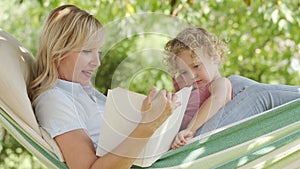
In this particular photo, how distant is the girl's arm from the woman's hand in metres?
0.37

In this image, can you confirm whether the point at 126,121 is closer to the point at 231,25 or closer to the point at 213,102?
the point at 213,102

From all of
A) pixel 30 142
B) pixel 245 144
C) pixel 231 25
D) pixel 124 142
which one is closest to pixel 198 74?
pixel 245 144

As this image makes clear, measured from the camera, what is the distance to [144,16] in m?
1.82

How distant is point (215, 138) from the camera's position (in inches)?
76.2

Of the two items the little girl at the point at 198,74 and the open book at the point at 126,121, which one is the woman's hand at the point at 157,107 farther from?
the little girl at the point at 198,74

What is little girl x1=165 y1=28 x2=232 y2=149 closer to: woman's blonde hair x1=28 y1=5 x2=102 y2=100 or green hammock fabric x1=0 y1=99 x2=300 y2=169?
green hammock fabric x1=0 y1=99 x2=300 y2=169

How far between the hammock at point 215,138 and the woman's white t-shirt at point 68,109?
0.04 meters

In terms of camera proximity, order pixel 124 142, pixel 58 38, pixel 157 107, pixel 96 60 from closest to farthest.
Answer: pixel 157 107 → pixel 124 142 → pixel 96 60 → pixel 58 38

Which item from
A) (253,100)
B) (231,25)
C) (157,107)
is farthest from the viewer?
(231,25)

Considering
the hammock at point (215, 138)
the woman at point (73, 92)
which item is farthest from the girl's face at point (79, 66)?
the hammock at point (215, 138)

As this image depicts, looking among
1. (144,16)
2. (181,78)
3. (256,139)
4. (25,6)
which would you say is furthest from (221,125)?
(25,6)

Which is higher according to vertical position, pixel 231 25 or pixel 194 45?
pixel 194 45

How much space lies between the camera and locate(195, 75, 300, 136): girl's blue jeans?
2.06 meters

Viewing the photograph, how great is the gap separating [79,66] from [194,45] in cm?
37
